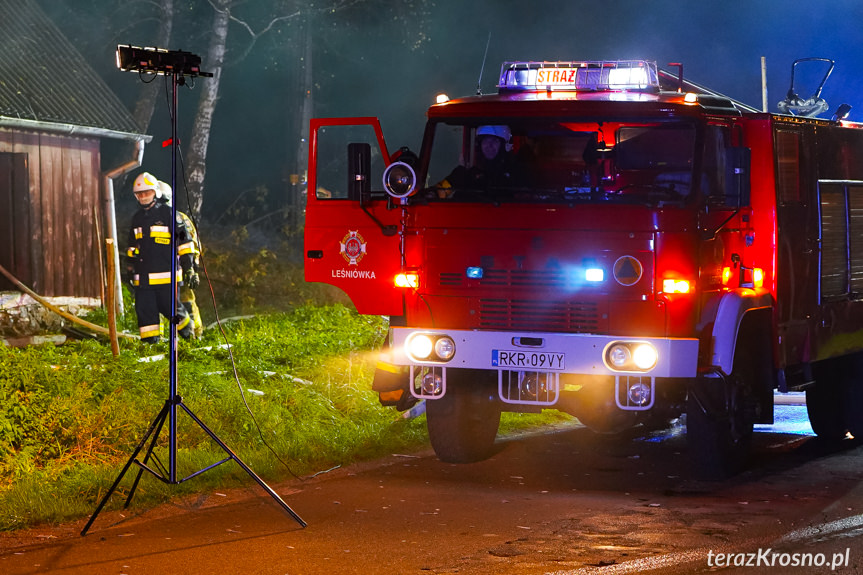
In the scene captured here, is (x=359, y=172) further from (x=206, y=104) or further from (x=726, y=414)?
(x=206, y=104)

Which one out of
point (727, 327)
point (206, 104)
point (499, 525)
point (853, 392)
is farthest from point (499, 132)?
point (206, 104)

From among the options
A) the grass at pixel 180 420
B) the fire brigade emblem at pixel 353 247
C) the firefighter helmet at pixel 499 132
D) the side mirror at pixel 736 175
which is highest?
the firefighter helmet at pixel 499 132

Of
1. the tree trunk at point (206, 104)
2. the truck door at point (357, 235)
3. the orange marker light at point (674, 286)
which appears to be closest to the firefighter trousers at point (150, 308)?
the truck door at point (357, 235)

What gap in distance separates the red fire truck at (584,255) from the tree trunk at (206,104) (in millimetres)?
13788

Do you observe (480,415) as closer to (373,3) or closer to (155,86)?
(155,86)

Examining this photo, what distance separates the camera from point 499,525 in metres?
7.27

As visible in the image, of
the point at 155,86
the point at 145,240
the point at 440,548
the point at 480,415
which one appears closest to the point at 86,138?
the point at 145,240

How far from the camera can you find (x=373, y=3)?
25.2 m

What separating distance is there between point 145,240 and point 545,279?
6629mm

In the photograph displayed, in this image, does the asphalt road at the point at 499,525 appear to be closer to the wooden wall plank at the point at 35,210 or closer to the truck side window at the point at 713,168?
the truck side window at the point at 713,168

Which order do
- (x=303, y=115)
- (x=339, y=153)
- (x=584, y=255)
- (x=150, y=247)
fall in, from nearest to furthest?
(x=584, y=255) < (x=150, y=247) < (x=303, y=115) < (x=339, y=153)

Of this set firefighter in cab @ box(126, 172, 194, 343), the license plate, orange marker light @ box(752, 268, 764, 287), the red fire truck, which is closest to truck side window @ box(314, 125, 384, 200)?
firefighter in cab @ box(126, 172, 194, 343)

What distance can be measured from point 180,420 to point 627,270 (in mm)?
3990

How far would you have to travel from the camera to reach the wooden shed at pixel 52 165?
15805mm
